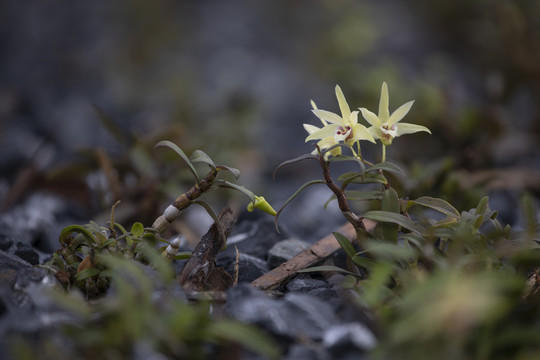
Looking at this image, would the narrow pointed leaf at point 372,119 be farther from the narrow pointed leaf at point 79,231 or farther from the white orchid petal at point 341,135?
the narrow pointed leaf at point 79,231

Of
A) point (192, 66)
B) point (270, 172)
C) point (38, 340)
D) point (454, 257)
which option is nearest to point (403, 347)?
point (454, 257)

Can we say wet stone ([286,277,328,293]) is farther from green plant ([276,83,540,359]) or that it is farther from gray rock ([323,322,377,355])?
gray rock ([323,322,377,355])

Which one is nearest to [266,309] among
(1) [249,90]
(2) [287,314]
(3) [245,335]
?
(2) [287,314]

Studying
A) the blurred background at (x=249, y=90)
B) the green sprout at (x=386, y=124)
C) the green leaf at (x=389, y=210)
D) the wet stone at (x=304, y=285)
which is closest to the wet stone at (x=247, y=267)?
the wet stone at (x=304, y=285)

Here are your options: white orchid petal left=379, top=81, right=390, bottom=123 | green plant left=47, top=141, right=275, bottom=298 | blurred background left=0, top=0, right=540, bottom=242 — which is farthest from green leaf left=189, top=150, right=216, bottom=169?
blurred background left=0, top=0, right=540, bottom=242

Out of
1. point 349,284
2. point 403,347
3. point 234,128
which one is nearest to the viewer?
point 403,347

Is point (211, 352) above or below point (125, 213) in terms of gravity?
above

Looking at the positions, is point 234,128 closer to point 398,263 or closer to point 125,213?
point 125,213

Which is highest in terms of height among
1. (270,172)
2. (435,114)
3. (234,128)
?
(435,114)
